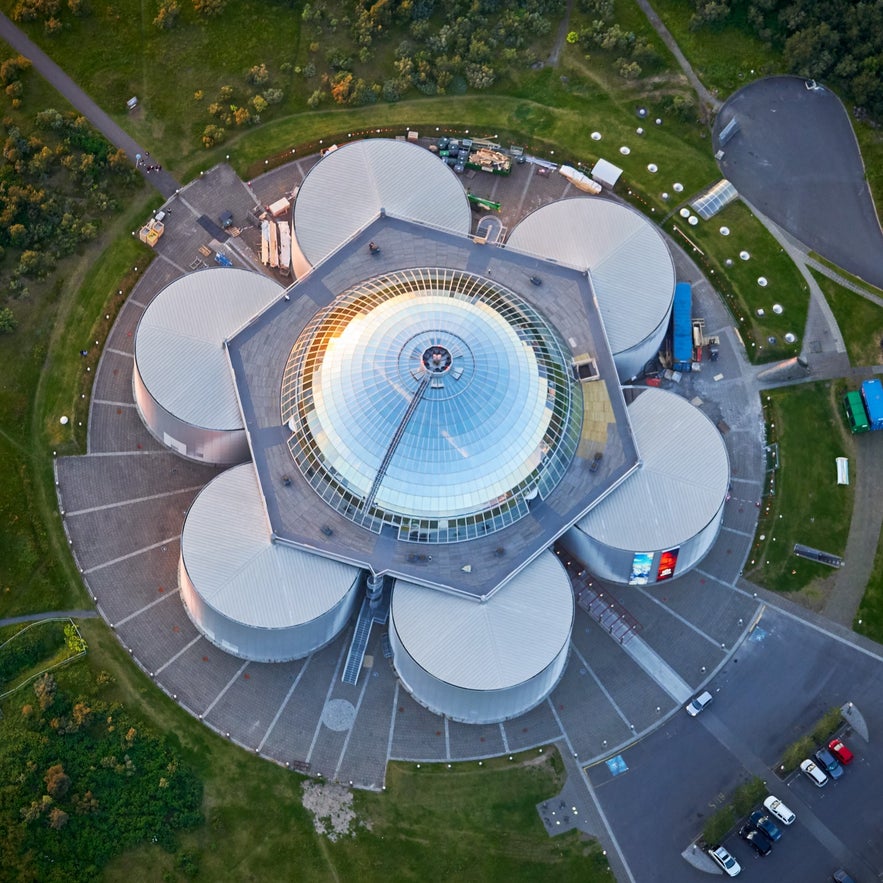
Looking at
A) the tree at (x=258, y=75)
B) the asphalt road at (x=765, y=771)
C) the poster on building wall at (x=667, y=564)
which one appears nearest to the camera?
the asphalt road at (x=765, y=771)

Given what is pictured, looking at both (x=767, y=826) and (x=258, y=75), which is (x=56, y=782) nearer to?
(x=767, y=826)

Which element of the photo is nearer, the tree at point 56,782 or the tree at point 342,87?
the tree at point 56,782

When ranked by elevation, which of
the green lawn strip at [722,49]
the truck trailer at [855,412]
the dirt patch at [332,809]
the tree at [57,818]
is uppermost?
the green lawn strip at [722,49]

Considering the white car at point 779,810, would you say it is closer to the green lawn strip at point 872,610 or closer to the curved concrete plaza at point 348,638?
the curved concrete plaza at point 348,638

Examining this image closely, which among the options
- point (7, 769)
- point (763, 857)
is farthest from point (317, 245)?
point (763, 857)

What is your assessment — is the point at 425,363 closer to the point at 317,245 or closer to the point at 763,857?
the point at 317,245

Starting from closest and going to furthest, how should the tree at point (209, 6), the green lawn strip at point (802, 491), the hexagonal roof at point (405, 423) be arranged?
1. the hexagonal roof at point (405, 423)
2. the green lawn strip at point (802, 491)
3. the tree at point (209, 6)

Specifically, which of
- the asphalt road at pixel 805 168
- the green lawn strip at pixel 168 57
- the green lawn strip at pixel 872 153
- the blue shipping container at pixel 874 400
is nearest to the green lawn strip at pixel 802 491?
the blue shipping container at pixel 874 400

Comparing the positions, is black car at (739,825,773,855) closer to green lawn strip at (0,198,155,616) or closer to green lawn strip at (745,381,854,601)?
green lawn strip at (745,381,854,601)
